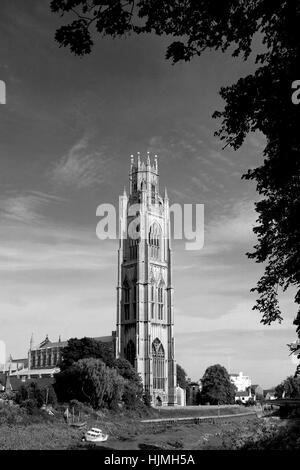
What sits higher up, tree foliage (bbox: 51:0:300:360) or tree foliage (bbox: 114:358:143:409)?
tree foliage (bbox: 51:0:300:360)

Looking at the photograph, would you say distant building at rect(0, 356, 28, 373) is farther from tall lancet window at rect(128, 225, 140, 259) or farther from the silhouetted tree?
the silhouetted tree

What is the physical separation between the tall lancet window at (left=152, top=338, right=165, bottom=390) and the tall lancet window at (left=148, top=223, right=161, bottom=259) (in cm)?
1820

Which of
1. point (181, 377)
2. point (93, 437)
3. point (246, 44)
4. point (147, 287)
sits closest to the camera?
point (246, 44)

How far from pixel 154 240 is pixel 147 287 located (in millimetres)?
11182

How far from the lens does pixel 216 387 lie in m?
97.6

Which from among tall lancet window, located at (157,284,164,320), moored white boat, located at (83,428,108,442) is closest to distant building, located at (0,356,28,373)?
tall lancet window, located at (157,284,164,320)

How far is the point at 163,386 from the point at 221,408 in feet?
41.2

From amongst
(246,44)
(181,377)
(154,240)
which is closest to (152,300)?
(154,240)

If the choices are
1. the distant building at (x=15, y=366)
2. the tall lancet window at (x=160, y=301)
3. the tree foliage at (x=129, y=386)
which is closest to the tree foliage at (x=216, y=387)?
the tall lancet window at (x=160, y=301)

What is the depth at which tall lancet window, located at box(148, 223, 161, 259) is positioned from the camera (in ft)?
340

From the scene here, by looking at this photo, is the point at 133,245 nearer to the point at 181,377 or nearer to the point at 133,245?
the point at 133,245
